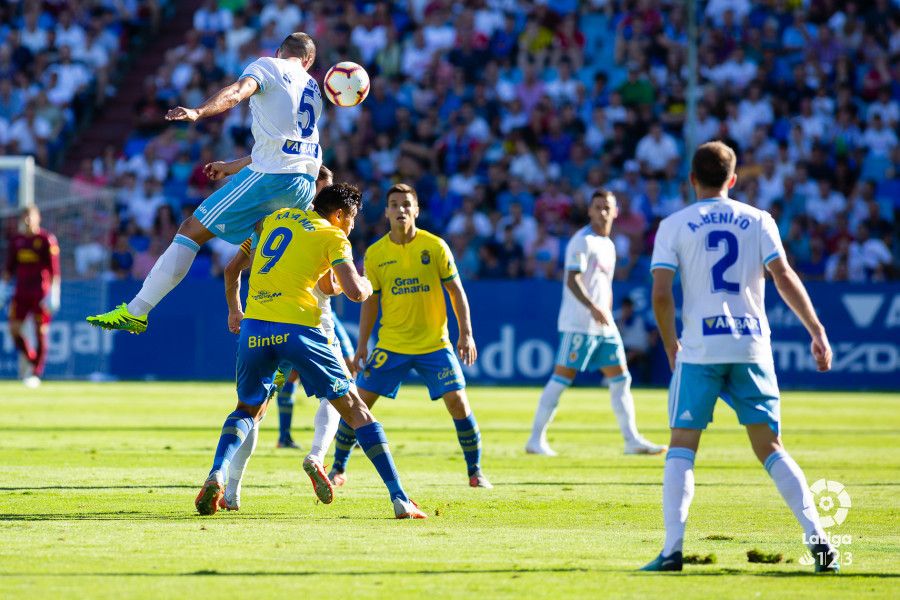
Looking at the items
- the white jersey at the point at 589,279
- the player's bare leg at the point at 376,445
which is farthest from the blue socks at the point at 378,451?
the white jersey at the point at 589,279

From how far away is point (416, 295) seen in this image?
11.4 metres

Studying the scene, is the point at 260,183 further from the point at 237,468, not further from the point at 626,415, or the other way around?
the point at 626,415

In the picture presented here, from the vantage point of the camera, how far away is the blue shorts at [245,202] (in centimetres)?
970

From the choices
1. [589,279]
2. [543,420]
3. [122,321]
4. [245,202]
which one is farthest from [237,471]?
[589,279]

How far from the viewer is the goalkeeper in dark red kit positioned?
24078 mm

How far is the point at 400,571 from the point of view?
7.07m

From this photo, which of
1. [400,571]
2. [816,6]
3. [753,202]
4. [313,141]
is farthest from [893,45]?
[400,571]

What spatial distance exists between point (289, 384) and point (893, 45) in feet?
64.1

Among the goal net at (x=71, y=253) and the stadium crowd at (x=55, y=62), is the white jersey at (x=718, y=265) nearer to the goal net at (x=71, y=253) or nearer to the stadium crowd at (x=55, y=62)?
the goal net at (x=71, y=253)

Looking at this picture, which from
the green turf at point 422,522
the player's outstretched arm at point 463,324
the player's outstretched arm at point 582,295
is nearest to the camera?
the green turf at point 422,522

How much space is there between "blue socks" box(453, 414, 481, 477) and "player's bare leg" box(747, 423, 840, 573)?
4.10 metres

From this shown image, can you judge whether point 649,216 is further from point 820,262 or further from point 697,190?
point 697,190

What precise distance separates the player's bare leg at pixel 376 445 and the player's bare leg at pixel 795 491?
2.60 metres

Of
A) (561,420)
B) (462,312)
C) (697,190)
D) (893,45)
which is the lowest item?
(561,420)
